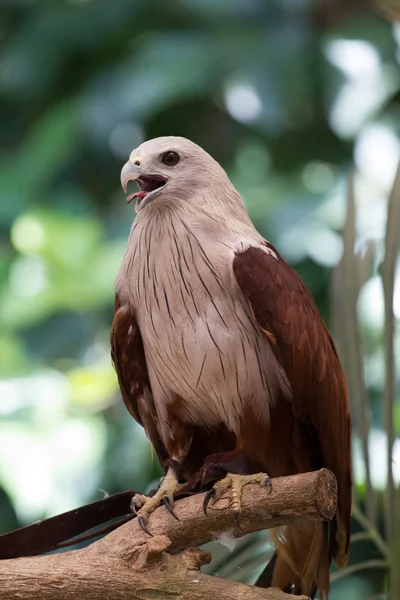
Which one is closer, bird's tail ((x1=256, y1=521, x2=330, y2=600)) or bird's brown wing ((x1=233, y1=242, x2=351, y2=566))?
bird's brown wing ((x1=233, y1=242, x2=351, y2=566))

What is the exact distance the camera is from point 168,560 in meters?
1.57

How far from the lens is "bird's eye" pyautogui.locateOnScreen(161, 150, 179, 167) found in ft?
6.03

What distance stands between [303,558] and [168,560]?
445mm

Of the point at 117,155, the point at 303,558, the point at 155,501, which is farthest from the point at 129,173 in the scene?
the point at 117,155

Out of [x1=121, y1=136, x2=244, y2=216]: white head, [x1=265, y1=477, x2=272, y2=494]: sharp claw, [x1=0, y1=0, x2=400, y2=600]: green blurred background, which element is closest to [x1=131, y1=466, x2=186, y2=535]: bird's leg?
[x1=265, y1=477, x2=272, y2=494]: sharp claw

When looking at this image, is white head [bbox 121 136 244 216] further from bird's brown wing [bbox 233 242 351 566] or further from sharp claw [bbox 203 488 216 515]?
sharp claw [bbox 203 488 216 515]

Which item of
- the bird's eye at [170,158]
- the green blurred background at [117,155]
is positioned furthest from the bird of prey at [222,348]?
the green blurred background at [117,155]

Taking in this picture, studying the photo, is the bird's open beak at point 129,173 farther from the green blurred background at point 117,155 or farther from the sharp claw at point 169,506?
the green blurred background at point 117,155

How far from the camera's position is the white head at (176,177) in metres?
1.81

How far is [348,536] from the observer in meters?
1.83

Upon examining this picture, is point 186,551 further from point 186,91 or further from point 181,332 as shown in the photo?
point 186,91

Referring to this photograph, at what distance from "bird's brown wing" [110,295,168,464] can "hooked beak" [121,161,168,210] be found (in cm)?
23

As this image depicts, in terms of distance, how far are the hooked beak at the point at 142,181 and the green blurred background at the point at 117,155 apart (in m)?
1.47

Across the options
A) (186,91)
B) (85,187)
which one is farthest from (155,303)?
(85,187)
